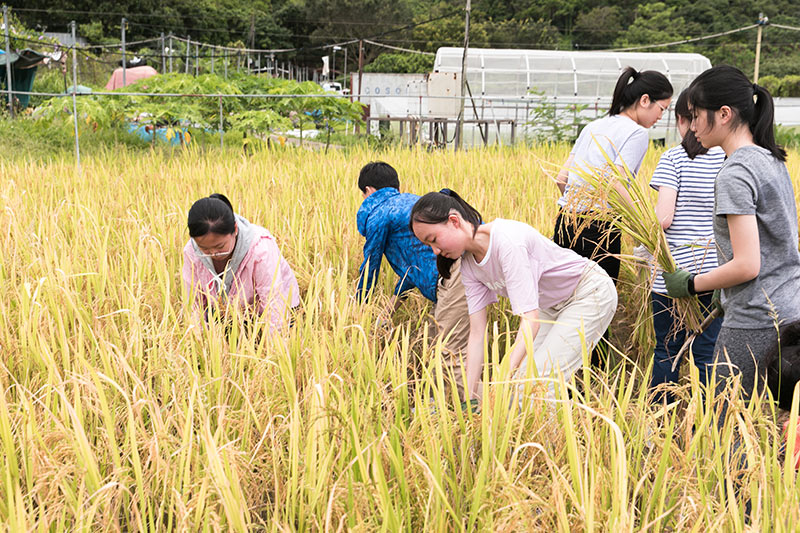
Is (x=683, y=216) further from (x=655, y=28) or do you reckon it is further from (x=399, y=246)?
(x=655, y=28)

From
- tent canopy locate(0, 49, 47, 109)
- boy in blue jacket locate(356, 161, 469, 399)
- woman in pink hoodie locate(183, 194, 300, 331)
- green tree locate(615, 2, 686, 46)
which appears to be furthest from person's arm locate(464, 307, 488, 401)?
green tree locate(615, 2, 686, 46)

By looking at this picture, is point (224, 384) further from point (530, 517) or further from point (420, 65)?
point (420, 65)

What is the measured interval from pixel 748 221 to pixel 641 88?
1.15 m

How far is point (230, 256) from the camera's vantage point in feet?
8.41

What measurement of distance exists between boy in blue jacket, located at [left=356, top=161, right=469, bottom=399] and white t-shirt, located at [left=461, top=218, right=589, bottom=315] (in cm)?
41

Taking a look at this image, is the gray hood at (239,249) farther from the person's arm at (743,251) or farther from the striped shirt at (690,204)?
the person's arm at (743,251)

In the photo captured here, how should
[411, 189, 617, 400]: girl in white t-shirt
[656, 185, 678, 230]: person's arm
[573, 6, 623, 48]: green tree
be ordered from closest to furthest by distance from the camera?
1. [411, 189, 617, 400]: girl in white t-shirt
2. [656, 185, 678, 230]: person's arm
3. [573, 6, 623, 48]: green tree

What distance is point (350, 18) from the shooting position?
37812mm

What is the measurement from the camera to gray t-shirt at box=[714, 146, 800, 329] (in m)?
1.68

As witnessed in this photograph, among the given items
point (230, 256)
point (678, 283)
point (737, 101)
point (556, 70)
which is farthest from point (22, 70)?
point (737, 101)

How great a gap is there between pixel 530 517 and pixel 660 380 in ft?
4.69

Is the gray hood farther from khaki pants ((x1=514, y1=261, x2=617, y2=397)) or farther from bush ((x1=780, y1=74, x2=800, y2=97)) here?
bush ((x1=780, y1=74, x2=800, y2=97))

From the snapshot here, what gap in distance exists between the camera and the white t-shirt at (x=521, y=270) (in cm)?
195

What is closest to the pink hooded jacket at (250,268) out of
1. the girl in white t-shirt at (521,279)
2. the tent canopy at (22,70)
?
the girl in white t-shirt at (521,279)
